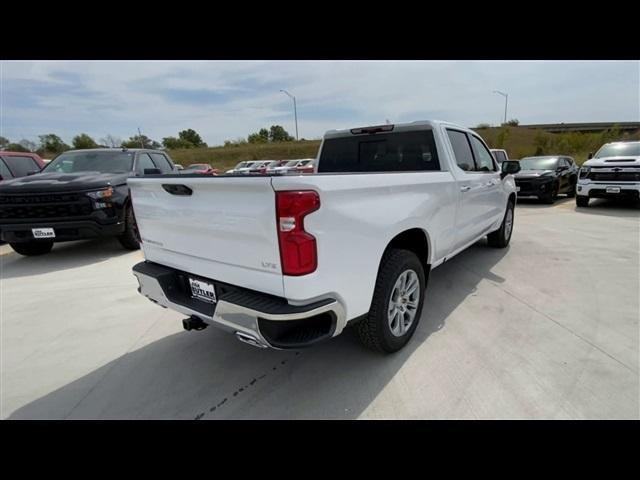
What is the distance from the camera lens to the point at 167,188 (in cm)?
223

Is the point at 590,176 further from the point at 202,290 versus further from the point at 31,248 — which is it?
the point at 31,248

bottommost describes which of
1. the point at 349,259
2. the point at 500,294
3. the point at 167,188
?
the point at 500,294

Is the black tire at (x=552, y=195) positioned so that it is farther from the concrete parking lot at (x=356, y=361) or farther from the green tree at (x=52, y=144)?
the green tree at (x=52, y=144)

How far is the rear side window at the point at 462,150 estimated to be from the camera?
358cm

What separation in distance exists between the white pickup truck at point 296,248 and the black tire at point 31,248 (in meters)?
4.89

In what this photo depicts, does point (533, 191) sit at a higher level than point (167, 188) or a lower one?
lower

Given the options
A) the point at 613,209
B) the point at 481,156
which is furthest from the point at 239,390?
the point at 613,209

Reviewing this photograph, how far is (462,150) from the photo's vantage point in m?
3.78

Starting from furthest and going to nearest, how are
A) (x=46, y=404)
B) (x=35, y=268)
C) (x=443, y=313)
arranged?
(x=35, y=268)
(x=443, y=313)
(x=46, y=404)

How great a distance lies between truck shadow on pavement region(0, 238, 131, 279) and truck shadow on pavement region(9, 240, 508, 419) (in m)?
3.54

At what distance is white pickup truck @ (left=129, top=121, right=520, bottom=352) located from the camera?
5.75 feet

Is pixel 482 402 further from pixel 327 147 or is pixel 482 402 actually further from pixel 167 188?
pixel 327 147

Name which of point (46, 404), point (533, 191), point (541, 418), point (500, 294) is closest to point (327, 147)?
point (500, 294)

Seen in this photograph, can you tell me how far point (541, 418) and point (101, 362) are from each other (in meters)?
3.32
